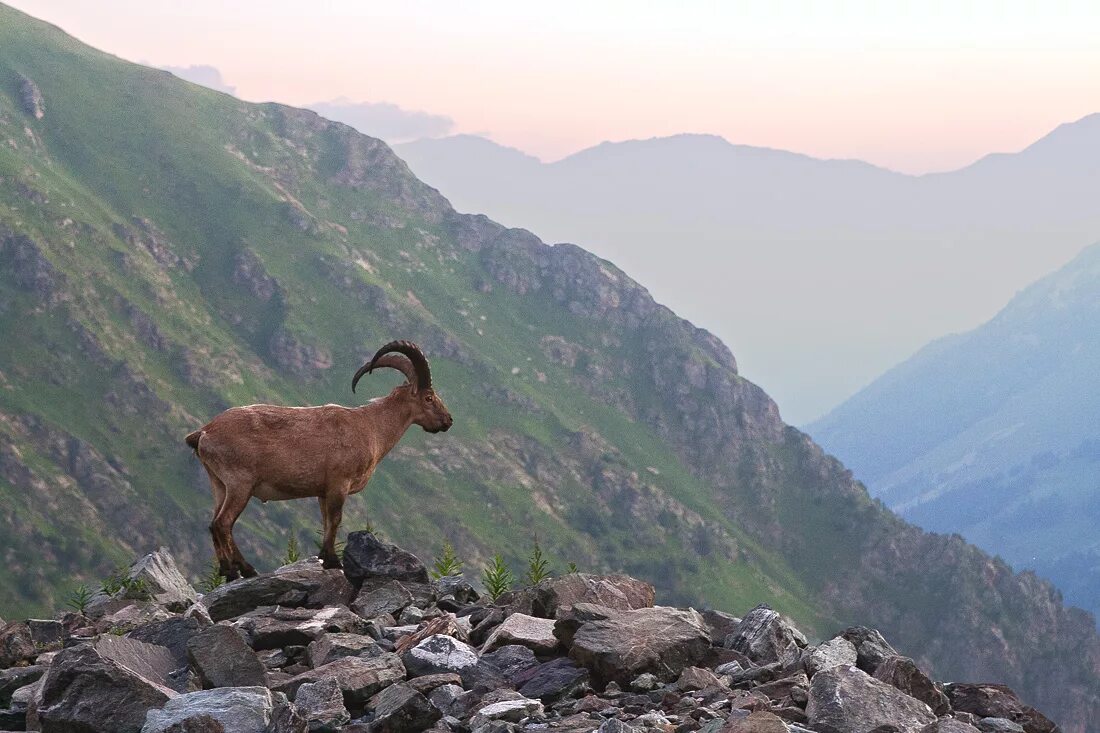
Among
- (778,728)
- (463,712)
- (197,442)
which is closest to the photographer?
(778,728)

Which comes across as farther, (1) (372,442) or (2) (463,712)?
(1) (372,442)

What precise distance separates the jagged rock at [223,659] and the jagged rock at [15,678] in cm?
269

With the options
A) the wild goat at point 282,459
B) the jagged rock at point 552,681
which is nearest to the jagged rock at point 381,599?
the wild goat at point 282,459

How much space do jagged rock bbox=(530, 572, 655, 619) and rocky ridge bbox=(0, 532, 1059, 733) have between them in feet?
0.10

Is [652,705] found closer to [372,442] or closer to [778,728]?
[778,728]

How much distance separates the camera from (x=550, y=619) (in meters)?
16.9

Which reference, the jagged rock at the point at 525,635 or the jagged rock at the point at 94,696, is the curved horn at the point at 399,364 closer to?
the jagged rock at the point at 525,635

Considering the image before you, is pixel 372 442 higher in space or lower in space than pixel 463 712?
higher

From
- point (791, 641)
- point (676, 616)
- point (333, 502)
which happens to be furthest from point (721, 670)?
point (333, 502)

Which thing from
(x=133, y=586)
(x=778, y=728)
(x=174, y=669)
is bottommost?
(x=133, y=586)

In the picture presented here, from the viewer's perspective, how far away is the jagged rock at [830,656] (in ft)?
47.8

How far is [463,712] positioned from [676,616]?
4.08 metres

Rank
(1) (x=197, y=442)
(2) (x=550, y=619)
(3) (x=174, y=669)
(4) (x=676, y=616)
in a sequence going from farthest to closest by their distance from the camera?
(1) (x=197, y=442) → (2) (x=550, y=619) → (4) (x=676, y=616) → (3) (x=174, y=669)

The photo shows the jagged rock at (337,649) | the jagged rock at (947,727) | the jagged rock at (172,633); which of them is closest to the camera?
the jagged rock at (947,727)
